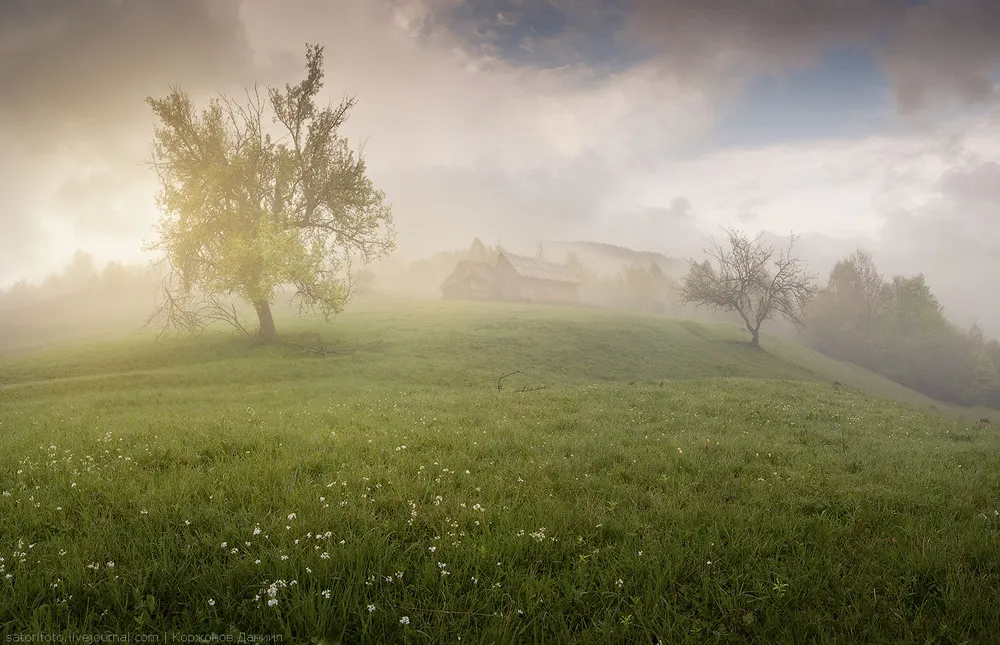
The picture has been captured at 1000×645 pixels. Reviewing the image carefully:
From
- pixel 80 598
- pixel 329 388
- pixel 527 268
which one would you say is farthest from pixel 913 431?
pixel 527 268

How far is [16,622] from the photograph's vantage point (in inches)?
142

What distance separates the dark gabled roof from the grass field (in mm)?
85185

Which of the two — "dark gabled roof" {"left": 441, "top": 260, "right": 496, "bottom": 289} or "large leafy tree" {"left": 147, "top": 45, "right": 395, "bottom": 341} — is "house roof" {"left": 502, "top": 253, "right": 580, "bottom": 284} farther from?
"large leafy tree" {"left": 147, "top": 45, "right": 395, "bottom": 341}

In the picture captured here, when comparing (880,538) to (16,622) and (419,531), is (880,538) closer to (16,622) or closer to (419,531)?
(419,531)

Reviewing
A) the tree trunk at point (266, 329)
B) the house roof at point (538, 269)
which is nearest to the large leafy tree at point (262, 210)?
the tree trunk at point (266, 329)

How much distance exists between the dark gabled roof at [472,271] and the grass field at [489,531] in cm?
8518

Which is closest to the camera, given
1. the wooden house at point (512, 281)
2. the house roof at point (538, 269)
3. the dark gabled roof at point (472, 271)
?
the house roof at point (538, 269)

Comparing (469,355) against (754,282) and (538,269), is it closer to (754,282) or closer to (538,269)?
(754,282)

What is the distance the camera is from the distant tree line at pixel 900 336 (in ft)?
225

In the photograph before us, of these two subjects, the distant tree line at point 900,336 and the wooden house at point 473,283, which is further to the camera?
the wooden house at point 473,283

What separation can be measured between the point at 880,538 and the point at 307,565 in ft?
20.5

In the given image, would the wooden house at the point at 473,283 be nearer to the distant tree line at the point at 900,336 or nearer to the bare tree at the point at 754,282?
the bare tree at the point at 754,282

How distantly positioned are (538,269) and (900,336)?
218 ft

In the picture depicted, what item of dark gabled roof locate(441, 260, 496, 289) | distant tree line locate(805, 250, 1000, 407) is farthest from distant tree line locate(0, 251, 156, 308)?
distant tree line locate(805, 250, 1000, 407)
